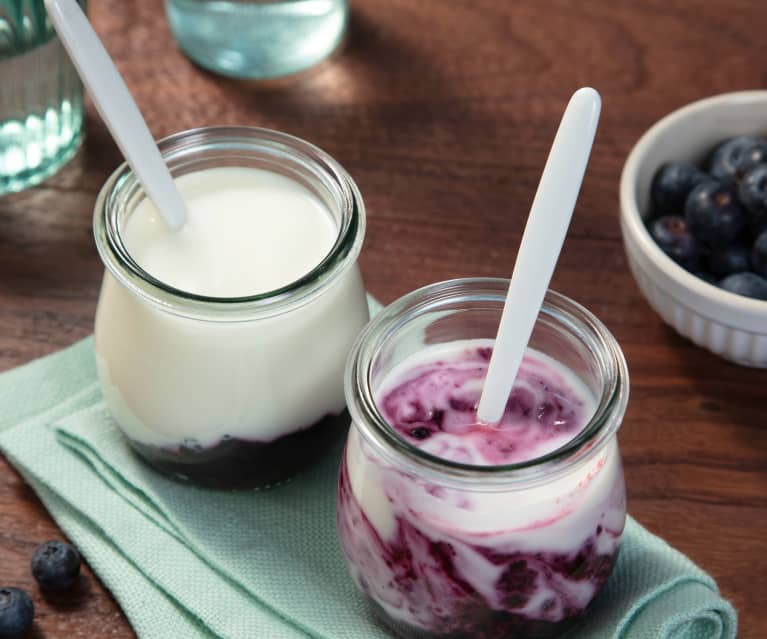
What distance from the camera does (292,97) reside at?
1307mm

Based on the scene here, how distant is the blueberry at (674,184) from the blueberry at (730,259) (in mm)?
65

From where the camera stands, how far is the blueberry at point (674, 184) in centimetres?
110

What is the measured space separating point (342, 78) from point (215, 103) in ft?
0.46

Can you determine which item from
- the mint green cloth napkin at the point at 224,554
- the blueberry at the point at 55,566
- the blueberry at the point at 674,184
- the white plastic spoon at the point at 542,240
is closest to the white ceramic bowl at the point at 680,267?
the blueberry at the point at 674,184

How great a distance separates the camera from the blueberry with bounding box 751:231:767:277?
1020 mm

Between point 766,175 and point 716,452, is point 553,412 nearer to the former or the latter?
point 716,452

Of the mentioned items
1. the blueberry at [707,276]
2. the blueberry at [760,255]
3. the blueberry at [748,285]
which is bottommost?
the blueberry at [707,276]

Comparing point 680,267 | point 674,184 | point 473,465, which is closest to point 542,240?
point 473,465

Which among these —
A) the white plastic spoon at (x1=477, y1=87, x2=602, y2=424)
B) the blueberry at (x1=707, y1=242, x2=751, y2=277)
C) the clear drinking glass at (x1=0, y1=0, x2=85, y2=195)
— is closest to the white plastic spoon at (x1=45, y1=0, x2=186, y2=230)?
the white plastic spoon at (x1=477, y1=87, x2=602, y2=424)

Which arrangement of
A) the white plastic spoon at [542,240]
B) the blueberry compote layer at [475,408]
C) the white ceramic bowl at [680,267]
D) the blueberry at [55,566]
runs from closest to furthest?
the white plastic spoon at [542,240] < the blueberry compote layer at [475,408] < the blueberry at [55,566] < the white ceramic bowl at [680,267]

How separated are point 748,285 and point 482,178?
11.8 inches

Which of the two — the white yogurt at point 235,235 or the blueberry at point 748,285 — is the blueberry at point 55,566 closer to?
the white yogurt at point 235,235

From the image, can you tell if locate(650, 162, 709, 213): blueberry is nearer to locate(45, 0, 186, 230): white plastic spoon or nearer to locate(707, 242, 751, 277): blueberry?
locate(707, 242, 751, 277): blueberry

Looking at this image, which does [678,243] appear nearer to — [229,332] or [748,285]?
[748,285]
